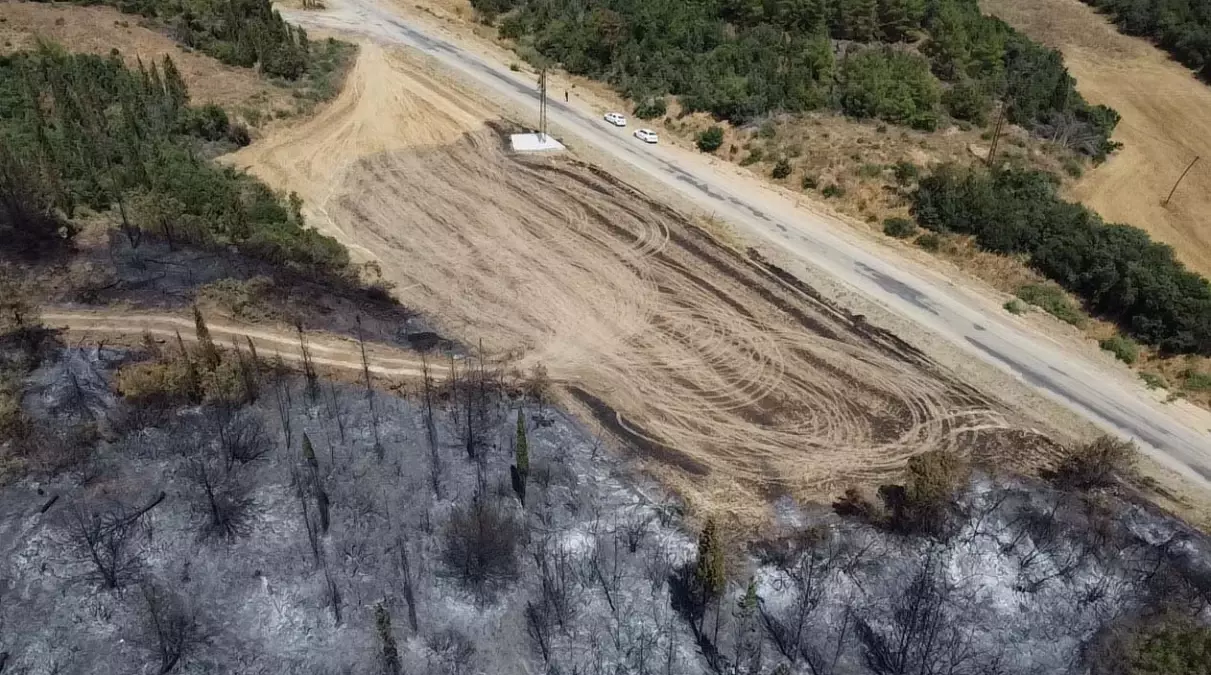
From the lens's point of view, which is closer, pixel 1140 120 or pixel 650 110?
pixel 650 110

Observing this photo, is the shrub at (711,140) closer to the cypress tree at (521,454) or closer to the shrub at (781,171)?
the shrub at (781,171)

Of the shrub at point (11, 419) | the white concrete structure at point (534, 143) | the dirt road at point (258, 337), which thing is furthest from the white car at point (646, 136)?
the shrub at point (11, 419)

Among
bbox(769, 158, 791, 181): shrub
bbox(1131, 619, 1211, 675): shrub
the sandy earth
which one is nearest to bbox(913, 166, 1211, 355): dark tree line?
the sandy earth

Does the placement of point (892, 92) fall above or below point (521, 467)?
above

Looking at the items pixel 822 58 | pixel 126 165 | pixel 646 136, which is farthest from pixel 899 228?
pixel 126 165

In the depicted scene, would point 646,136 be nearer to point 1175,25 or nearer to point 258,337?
point 258,337

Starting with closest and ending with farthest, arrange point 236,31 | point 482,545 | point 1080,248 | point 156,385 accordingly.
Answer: point 482,545
point 156,385
point 1080,248
point 236,31

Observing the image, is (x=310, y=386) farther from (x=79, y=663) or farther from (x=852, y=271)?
(x=852, y=271)

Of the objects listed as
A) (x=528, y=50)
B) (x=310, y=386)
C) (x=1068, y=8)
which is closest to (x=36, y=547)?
(x=310, y=386)
